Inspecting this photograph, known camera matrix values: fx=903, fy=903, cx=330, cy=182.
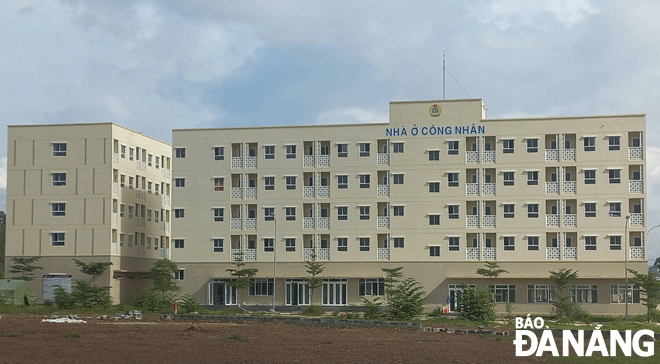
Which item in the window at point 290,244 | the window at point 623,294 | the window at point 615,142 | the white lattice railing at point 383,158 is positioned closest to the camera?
the window at point 623,294

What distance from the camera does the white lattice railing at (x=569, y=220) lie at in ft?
237

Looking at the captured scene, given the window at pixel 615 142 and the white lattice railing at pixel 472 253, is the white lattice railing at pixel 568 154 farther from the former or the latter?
the white lattice railing at pixel 472 253

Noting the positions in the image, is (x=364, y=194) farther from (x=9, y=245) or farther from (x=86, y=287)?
(x=9, y=245)

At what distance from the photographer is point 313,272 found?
241 feet

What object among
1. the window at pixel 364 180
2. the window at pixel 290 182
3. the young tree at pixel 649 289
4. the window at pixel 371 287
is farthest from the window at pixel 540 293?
the window at pixel 290 182

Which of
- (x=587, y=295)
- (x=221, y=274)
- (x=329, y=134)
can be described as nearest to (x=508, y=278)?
(x=587, y=295)

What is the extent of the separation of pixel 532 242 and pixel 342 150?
683 inches

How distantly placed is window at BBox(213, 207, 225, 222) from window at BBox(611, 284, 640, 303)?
32.6 meters

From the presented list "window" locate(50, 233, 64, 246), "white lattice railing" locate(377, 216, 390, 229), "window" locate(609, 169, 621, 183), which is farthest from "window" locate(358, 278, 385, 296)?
"window" locate(50, 233, 64, 246)

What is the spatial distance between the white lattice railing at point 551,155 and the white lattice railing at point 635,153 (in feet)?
18.4

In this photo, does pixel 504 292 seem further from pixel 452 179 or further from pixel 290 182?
pixel 290 182

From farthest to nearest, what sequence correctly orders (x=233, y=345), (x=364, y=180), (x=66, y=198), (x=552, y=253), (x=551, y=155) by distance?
(x=66, y=198)
(x=364, y=180)
(x=551, y=155)
(x=552, y=253)
(x=233, y=345)

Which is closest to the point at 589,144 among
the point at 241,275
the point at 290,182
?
the point at 290,182

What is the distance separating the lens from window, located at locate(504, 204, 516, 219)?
7294 cm
